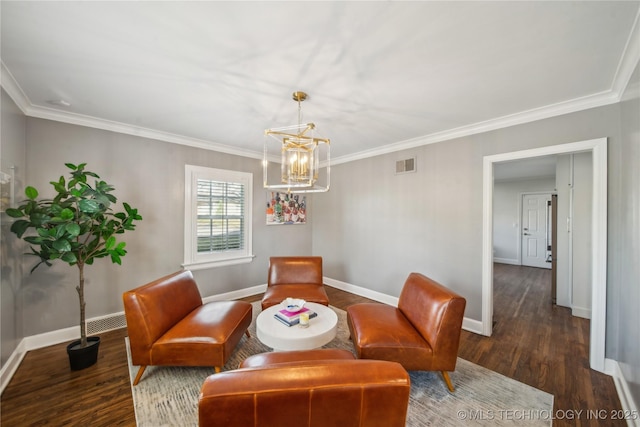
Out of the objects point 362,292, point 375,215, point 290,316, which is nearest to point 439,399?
point 290,316

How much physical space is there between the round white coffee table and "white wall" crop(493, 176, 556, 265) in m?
6.90

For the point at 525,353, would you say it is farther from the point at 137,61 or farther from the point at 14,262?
the point at 14,262

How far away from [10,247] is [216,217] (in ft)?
6.82

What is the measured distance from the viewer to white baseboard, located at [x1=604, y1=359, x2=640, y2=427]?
1.58 m

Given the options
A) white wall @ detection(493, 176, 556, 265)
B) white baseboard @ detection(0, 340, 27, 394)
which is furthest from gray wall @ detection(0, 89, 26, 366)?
white wall @ detection(493, 176, 556, 265)

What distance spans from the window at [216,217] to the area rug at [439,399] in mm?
1736

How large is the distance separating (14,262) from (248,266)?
2640 millimetres

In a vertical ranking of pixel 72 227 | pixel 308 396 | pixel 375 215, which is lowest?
pixel 308 396

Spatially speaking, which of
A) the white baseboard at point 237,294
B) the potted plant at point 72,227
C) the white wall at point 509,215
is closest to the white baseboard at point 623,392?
the white baseboard at point 237,294

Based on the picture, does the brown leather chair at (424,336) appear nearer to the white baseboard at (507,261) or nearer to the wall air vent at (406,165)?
the wall air vent at (406,165)

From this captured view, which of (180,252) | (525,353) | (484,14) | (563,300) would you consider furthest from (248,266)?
(563,300)

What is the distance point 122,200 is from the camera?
9.89 ft

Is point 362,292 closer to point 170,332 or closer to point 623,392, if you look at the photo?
point 623,392

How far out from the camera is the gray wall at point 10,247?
2.00 meters
